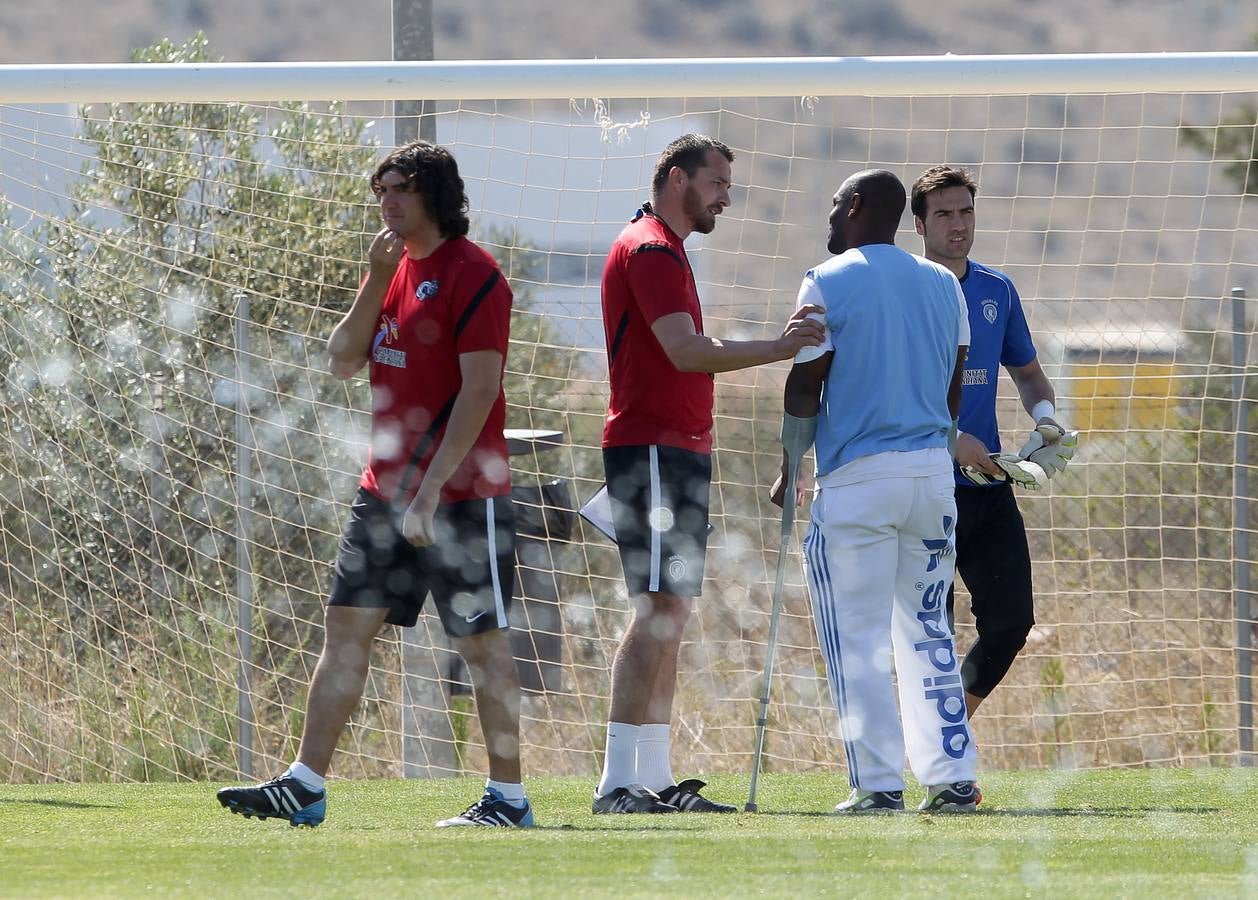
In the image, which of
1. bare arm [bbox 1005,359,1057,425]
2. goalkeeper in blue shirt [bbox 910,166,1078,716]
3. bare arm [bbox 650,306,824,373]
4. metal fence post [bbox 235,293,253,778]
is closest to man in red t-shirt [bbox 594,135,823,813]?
bare arm [bbox 650,306,824,373]

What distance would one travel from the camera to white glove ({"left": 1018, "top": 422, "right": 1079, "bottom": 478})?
5.06m

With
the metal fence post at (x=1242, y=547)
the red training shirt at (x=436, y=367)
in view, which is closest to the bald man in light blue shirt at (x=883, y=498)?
the red training shirt at (x=436, y=367)

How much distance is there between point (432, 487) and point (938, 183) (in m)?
1.97

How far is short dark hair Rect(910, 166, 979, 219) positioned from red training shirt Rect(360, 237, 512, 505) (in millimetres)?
1495

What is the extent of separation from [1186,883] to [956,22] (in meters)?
95.2

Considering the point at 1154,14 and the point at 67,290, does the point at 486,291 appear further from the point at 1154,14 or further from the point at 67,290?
the point at 1154,14

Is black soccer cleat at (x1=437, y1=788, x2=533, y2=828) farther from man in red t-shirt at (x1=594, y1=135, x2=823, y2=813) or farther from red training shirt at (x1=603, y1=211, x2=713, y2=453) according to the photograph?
red training shirt at (x1=603, y1=211, x2=713, y2=453)

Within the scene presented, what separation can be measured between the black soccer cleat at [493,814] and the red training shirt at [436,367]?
0.81 m

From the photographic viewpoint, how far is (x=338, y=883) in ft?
11.1

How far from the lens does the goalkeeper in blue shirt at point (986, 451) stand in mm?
5145

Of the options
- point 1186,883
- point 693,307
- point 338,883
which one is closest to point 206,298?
point 693,307

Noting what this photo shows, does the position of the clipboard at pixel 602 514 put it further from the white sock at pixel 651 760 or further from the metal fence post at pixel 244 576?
the metal fence post at pixel 244 576

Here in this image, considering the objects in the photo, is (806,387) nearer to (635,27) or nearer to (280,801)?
(280,801)

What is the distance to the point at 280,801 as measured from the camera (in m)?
4.20
